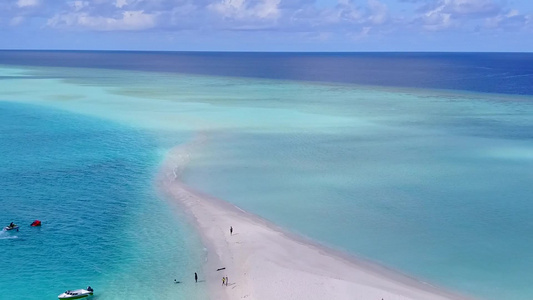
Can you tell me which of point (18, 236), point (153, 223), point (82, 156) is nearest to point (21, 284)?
point (18, 236)

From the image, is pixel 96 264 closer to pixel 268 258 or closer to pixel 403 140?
pixel 268 258

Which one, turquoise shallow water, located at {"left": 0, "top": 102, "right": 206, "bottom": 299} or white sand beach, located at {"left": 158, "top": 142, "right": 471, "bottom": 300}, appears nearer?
white sand beach, located at {"left": 158, "top": 142, "right": 471, "bottom": 300}

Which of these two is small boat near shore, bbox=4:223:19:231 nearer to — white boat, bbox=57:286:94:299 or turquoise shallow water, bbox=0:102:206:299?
turquoise shallow water, bbox=0:102:206:299

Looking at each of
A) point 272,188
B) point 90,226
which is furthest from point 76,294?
point 272,188

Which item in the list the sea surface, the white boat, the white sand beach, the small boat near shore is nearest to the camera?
the white boat

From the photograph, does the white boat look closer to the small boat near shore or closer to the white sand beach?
the white sand beach

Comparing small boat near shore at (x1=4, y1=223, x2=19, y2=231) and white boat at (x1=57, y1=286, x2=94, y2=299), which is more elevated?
small boat near shore at (x1=4, y1=223, x2=19, y2=231)

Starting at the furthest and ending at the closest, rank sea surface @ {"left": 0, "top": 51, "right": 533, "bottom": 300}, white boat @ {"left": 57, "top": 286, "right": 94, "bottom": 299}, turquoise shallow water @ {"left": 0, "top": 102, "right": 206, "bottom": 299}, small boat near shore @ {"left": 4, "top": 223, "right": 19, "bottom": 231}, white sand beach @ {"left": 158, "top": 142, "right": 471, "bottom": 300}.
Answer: small boat near shore @ {"left": 4, "top": 223, "right": 19, "bottom": 231} < sea surface @ {"left": 0, "top": 51, "right": 533, "bottom": 300} < turquoise shallow water @ {"left": 0, "top": 102, "right": 206, "bottom": 299} < white sand beach @ {"left": 158, "top": 142, "right": 471, "bottom": 300} < white boat @ {"left": 57, "top": 286, "right": 94, "bottom": 299}

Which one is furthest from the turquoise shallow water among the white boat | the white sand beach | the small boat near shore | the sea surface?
the white sand beach
